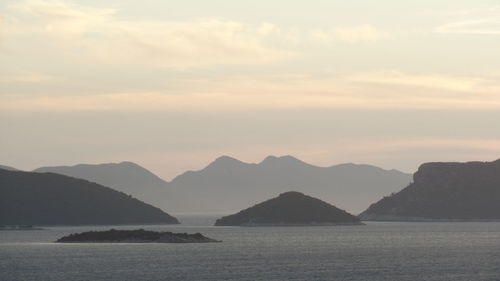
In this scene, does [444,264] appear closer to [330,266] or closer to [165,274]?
[330,266]

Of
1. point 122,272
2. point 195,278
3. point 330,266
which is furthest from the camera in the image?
point 330,266

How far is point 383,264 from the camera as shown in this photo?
600 feet

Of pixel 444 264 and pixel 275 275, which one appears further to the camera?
pixel 444 264

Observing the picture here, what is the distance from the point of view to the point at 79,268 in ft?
581

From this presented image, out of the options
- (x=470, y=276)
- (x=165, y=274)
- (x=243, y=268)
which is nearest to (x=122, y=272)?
(x=165, y=274)

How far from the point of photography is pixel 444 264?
602 ft

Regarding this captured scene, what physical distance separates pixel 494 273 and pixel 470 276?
238 inches

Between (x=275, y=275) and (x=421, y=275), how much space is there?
20022 millimetres

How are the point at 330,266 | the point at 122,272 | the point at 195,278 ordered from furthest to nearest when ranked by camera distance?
the point at 330,266, the point at 122,272, the point at 195,278

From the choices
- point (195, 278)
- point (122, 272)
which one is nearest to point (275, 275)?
point (195, 278)

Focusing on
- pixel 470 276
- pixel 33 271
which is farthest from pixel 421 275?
pixel 33 271

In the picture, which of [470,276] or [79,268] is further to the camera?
[79,268]

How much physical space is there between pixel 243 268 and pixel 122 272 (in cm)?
1934

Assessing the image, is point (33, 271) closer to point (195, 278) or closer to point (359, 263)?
point (195, 278)
